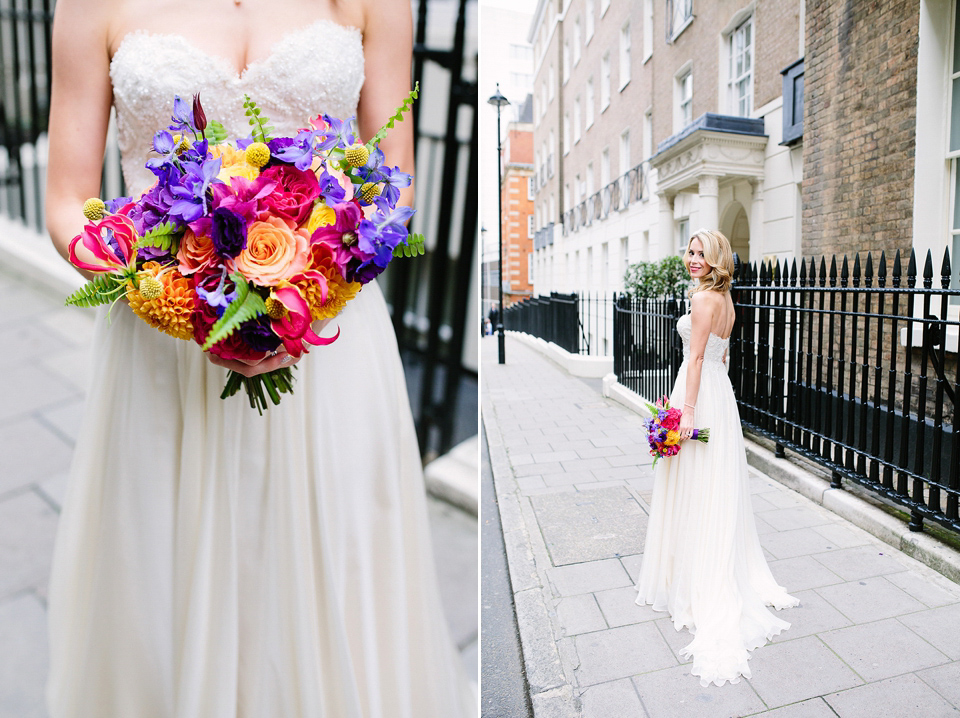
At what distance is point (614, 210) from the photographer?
291 inches

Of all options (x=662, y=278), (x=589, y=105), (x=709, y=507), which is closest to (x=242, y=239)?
(x=709, y=507)

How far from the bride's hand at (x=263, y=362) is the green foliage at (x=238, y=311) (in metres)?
0.13

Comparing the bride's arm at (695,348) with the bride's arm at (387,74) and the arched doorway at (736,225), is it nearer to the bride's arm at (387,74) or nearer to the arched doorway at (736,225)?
the bride's arm at (387,74)

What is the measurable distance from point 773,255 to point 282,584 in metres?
5.07

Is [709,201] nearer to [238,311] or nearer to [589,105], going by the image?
[589,105]

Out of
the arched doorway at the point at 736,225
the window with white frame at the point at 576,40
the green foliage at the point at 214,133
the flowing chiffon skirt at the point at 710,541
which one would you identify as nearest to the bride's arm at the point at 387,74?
the green foliage at the point at 214,133

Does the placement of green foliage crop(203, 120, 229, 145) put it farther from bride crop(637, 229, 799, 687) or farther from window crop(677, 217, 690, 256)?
window crop(677, 217, 690, 256)

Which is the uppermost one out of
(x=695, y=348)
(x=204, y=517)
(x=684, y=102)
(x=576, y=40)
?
(x=576, y=40)

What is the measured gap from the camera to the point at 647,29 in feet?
20.0

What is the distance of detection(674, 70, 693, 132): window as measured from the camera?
6.06 m

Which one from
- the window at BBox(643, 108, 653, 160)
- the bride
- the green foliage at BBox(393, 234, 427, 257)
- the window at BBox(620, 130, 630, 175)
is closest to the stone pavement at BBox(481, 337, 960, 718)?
the bride

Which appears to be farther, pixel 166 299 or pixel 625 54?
pixel 625 54

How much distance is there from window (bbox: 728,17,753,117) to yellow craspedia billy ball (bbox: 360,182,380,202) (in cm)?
540

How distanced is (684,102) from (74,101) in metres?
6.16
